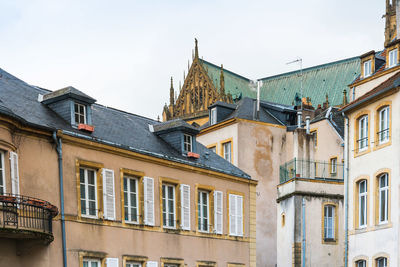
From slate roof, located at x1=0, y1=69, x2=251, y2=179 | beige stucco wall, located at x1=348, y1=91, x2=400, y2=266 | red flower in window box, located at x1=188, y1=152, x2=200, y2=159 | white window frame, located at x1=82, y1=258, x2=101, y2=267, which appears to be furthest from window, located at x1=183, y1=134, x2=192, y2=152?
beige stucco wall, located at x1=348, y1=91, x2=400, y2=266

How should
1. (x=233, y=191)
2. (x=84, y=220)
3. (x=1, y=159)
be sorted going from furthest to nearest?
(x=233, y=191) → (x=84, y=220) → (x=1, y=159)

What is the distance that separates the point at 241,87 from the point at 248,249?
194 ft

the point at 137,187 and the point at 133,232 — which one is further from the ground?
the point at 137,187

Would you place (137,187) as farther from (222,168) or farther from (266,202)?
(266,202)

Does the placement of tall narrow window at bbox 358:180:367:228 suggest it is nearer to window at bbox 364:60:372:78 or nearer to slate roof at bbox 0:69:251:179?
slate roof at bbox 0:69:251:179

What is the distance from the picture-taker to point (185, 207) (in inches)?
1033

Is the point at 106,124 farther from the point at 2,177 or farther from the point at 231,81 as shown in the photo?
the point at 231,81

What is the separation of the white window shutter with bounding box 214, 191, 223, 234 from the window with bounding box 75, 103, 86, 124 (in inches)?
269

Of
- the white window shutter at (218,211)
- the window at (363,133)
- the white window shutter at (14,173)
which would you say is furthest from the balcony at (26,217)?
the window at (363,133)

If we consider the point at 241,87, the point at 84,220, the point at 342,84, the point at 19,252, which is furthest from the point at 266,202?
the point at 241,87

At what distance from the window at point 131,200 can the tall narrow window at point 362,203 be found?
10.8m

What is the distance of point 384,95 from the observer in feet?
93.7

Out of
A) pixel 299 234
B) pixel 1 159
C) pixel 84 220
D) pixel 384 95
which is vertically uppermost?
pixel 384 95

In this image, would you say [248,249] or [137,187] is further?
[248,249]
